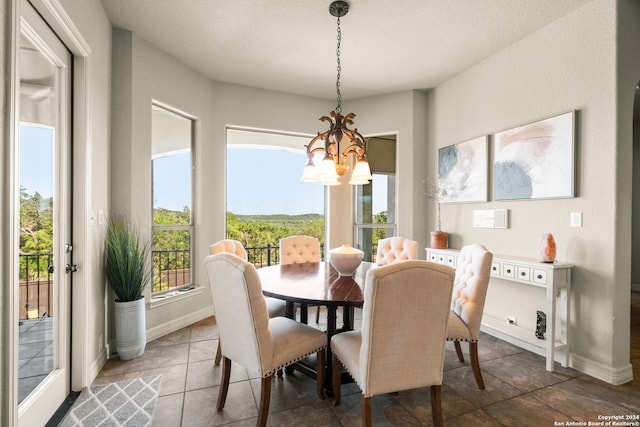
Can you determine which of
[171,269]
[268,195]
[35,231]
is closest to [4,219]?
[35,231]

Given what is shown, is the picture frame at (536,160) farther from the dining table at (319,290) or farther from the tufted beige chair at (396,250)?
the dining table at (319,290)

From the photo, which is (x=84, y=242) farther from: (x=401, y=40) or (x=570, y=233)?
(x=570, y=233)

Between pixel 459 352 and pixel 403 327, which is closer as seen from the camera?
pixel 403 327

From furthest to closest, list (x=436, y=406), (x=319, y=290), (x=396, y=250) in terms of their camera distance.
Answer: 1. (x=396, y=250)
2. (x=319, y=290)
3. (x=436, y=406)

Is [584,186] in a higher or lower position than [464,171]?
lower

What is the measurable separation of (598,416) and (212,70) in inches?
179

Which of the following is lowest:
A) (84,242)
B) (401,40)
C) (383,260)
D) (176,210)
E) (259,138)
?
(383,260)

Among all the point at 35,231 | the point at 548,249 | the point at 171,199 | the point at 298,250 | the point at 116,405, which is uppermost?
the point at 171,199

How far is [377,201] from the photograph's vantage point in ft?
A: 15.7

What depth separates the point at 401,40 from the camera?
316 cm

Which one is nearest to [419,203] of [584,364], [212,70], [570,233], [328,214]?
[328,214]

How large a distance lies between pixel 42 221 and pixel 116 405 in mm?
1253

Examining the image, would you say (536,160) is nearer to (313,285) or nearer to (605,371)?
(605,371)

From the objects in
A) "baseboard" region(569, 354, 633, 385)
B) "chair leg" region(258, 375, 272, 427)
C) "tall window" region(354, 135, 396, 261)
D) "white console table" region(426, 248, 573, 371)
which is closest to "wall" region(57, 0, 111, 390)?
"chair leg" region(258, 375, 272, 427)
